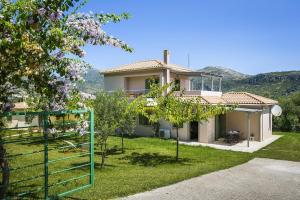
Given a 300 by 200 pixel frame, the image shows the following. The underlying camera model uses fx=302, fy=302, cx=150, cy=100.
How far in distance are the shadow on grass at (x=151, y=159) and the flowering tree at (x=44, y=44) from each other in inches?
367

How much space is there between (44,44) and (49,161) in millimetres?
3208

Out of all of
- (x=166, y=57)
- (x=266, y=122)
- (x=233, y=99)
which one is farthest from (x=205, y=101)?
(x=166, y=57)

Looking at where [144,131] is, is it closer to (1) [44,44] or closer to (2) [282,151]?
(2) [282,151]

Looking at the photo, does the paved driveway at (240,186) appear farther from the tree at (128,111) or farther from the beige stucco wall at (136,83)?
the beige stucco wall at (136,83)

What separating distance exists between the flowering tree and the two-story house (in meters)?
15.8

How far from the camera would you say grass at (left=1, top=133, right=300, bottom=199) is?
10.1 meters

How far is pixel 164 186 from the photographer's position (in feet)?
34.0

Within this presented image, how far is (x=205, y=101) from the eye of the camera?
82.0 ft

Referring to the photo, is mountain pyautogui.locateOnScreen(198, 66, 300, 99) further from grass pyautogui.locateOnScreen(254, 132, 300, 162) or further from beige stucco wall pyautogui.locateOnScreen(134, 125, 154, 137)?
grass pyautogui.locateOnScreen(254, 132, 300, 162)

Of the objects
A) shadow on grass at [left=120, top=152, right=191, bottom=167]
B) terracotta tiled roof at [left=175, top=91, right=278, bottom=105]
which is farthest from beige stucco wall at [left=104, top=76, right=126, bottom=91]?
shadow on grass at [left=120, top=152, right=191, bottom=167]

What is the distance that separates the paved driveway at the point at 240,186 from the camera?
31.0ft

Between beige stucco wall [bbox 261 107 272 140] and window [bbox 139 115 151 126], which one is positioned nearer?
beige stucco wall [bbox 261 107 272 140]

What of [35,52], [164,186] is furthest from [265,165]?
[35,52]

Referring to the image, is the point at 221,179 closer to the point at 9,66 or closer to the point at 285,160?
the point at 285,160
